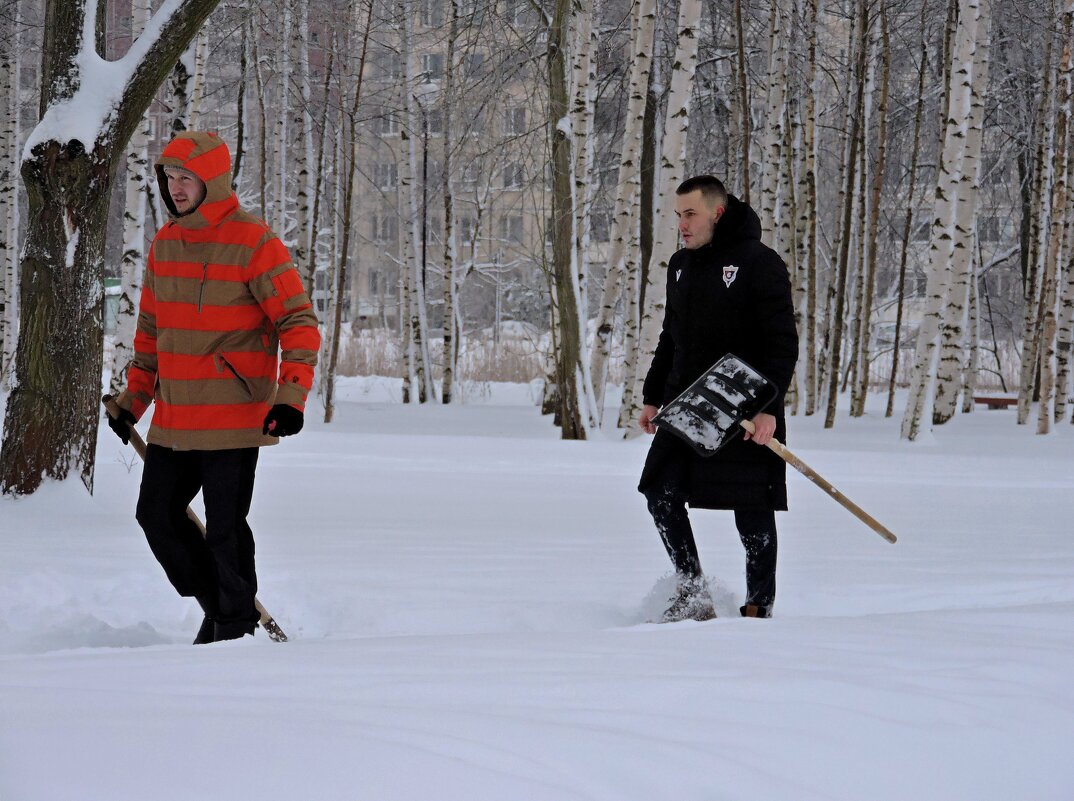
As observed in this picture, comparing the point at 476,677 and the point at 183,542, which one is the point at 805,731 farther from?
the point at 183,542

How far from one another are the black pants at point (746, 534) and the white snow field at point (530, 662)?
25 cm

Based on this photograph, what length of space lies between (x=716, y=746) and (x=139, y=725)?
1.13m

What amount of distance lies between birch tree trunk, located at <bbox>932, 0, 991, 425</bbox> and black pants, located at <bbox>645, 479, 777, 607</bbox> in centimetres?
860

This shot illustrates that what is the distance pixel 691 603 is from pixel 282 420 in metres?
1.68

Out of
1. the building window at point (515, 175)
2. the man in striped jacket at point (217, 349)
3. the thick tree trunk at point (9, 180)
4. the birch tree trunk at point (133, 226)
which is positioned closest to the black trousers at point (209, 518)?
the man in striped jacket at point (217, 349)

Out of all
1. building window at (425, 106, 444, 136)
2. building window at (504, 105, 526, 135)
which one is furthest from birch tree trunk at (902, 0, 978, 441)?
building window at (425, 106, 444, 136)

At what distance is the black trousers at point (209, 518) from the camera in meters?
3.80

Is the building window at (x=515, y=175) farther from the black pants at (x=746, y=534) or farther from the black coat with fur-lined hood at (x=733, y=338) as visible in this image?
the black pants at (x=746, y=534)

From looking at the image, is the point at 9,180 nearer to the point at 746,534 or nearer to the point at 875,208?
the point at 875,208

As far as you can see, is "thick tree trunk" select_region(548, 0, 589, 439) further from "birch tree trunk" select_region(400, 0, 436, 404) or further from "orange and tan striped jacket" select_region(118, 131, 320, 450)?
"orange and tan striped jacket" select_region(118, 131, 320, 450)

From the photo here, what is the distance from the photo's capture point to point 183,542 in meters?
3.94

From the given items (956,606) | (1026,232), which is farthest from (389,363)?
(956,606)

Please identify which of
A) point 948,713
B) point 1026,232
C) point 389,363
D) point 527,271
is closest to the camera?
point 948,713

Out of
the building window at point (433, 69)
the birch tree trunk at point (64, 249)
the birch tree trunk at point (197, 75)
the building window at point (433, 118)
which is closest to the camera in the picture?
the birch tree trunk at point (64, 249)
